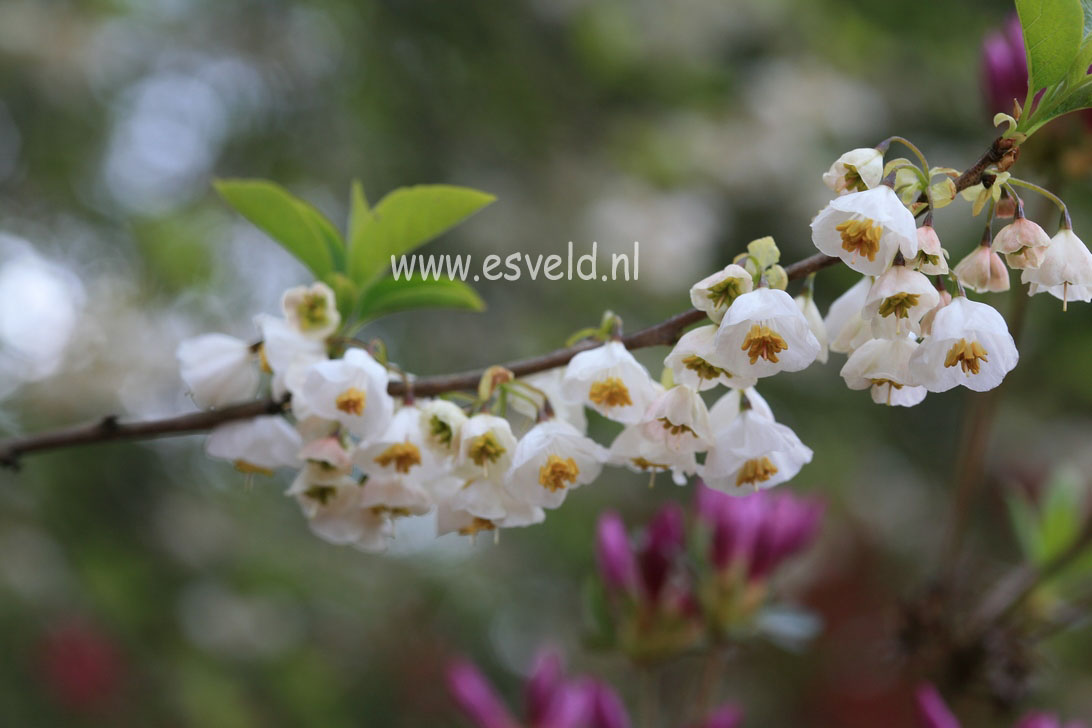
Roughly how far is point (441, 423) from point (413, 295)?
177 mm

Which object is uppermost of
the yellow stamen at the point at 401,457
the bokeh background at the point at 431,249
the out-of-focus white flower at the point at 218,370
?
the bokeh background at the point at 431,249

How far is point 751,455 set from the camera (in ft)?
2.51

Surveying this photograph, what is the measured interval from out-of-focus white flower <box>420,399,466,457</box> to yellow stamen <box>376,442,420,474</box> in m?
0.02

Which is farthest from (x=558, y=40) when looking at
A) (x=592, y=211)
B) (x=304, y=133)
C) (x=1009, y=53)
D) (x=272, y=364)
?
(x=272, y=364)

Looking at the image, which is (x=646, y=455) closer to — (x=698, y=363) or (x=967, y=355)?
(x=698, y=363)

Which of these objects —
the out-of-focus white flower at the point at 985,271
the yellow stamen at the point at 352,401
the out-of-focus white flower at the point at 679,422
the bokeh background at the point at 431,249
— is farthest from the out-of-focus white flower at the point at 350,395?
the bokeh background at the point at 431,249

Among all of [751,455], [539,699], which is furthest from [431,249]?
[751,455]

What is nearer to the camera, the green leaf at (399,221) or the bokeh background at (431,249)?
the green leaf at (399,221)

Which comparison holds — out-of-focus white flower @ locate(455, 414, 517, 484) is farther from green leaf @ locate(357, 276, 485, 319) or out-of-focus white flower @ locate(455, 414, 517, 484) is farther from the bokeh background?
the bokeh background

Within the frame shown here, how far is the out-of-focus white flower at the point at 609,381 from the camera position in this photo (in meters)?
0.76

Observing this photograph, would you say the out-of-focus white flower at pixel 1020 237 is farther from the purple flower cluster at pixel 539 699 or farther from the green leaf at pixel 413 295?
the purple flower cluster at pixel 539 699

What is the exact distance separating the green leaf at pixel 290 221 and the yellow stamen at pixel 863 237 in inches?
19.1

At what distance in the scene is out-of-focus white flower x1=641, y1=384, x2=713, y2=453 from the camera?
2.47 feet

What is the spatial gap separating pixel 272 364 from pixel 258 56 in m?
2.96
